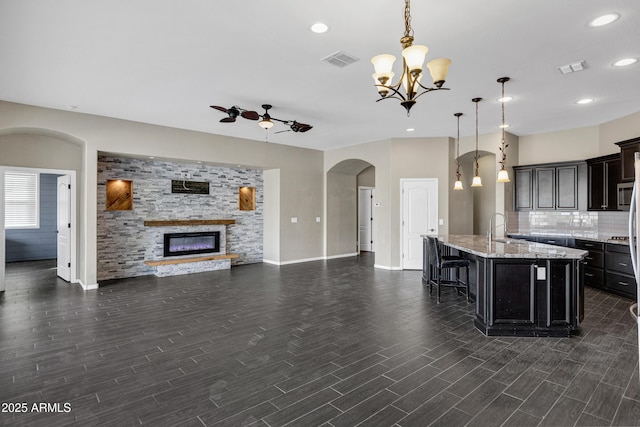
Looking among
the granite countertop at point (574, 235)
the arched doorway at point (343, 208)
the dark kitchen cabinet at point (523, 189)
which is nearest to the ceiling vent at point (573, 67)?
the granite countertop at point (574, 235)

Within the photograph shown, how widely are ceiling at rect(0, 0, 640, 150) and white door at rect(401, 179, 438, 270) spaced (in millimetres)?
2014

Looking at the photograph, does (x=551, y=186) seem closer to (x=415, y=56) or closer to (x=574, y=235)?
(x=574, y=235)

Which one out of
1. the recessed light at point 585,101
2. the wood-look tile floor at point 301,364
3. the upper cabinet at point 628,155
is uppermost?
the recessed light at point 585,101

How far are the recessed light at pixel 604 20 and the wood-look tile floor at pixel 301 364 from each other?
3053mm

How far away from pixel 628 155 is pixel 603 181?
2.42 ft

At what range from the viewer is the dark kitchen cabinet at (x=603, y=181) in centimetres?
592

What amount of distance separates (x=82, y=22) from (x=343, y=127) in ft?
15.3

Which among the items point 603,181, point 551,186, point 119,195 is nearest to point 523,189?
point 551,186

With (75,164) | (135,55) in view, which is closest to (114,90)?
(135,55)

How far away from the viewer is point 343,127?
22.9 ft

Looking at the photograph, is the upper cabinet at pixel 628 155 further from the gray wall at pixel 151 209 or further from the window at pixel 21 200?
the window at pixel 21 200

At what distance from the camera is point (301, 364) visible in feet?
10.3

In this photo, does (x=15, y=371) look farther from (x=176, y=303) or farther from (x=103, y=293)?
(x=103, y=293)

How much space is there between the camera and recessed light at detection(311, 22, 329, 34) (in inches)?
123
